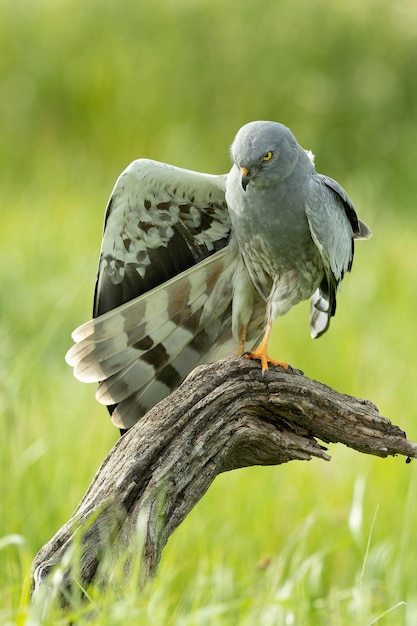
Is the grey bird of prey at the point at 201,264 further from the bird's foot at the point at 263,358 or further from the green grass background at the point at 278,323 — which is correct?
the green grass background at the point at 278,323

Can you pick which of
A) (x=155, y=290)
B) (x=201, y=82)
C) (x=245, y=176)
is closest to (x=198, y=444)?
(x=245, y=176)

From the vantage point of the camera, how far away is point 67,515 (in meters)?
4.73

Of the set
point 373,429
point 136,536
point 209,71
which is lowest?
point 136,536

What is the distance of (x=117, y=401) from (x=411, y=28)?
930 centimetres

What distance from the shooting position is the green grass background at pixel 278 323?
435cm

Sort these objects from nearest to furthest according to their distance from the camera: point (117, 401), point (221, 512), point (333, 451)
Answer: point (117, 401) < point (221, 512) < point (333, 451)

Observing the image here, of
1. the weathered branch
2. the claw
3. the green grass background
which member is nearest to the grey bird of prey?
the claw

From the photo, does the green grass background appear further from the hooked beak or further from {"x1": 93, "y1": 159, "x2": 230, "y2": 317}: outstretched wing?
the hooked beak

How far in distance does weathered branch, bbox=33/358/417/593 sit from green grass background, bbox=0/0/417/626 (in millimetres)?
201

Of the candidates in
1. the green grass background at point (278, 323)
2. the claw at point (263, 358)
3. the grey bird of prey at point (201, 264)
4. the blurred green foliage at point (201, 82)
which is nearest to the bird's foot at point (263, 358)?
the claw at point (263, 358)

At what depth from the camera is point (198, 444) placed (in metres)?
3.37

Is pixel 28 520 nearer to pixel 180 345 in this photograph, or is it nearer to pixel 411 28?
pixel 180 345

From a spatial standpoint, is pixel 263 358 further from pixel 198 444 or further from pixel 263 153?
pixel 263 153

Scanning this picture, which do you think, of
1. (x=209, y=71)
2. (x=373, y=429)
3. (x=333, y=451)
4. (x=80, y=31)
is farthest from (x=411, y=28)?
(x=373, y=429)
